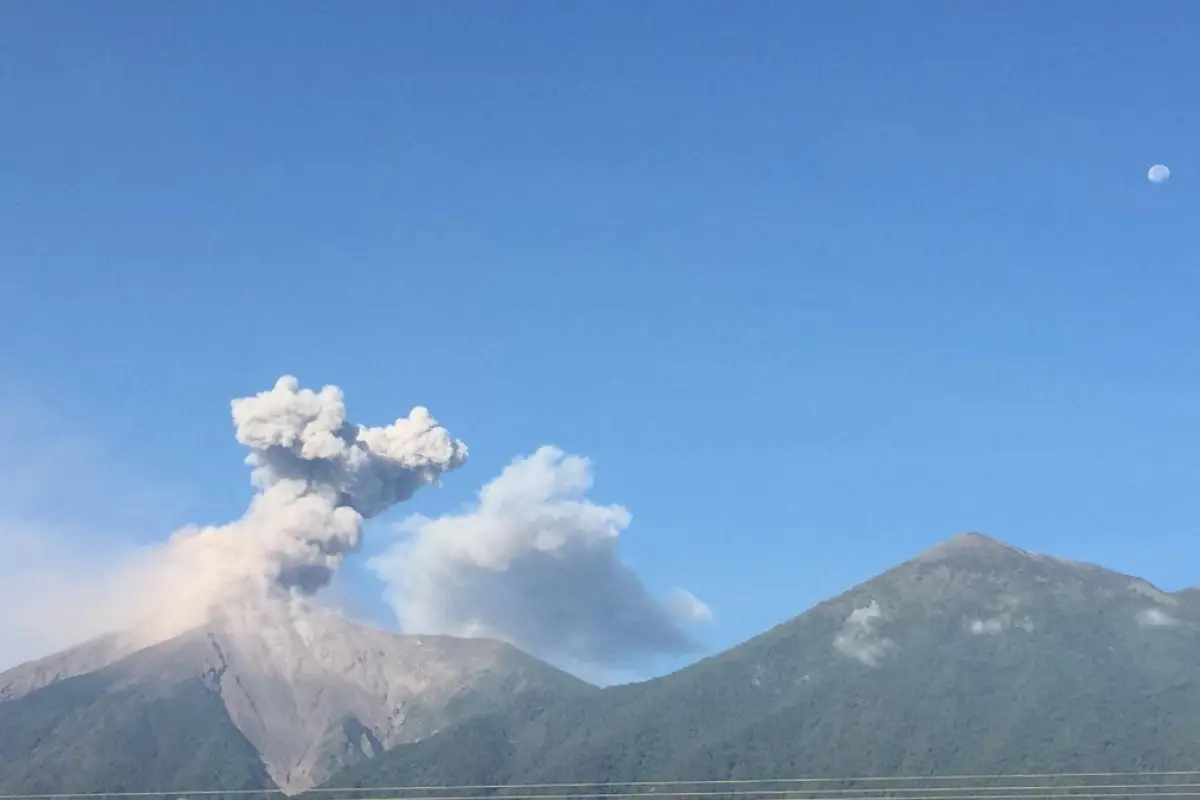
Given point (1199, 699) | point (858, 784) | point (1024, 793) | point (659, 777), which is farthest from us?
point (1199, 699)

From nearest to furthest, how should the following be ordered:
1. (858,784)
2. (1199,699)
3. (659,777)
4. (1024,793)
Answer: (1024,793), (858,784), (659,777), (1199,699)

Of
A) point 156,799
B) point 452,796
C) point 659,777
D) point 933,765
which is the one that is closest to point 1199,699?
point 933,765

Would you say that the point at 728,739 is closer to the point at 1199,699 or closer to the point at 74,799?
the point at 1199,699

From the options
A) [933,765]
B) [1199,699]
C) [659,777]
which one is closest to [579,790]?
[659,777]

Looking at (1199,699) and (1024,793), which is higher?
(1199,699)

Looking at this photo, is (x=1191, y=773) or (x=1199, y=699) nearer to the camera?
(x=1191, y=773)

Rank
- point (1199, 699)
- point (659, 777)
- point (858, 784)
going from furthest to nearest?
point (1199, 699) < point (659, 777) < point (858, 784)

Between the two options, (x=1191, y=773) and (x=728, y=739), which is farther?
(x=728, y=739)

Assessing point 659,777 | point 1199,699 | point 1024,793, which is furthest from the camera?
point 1199,699

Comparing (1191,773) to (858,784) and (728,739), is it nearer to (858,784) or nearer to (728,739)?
(858,784)
